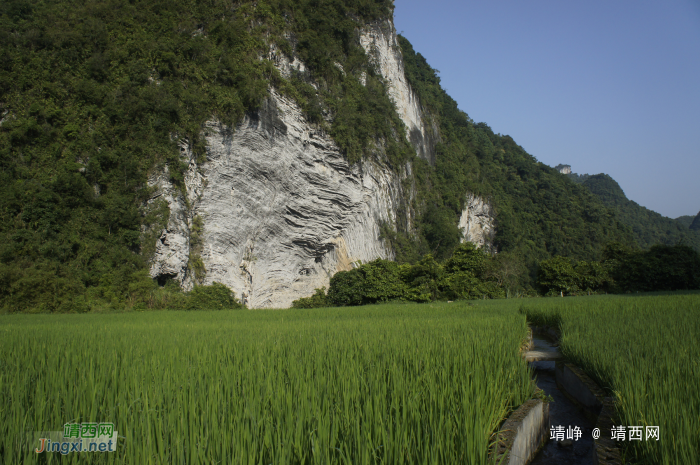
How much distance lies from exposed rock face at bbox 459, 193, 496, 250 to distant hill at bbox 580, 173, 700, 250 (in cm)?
3028

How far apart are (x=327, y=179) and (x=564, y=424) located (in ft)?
79.1

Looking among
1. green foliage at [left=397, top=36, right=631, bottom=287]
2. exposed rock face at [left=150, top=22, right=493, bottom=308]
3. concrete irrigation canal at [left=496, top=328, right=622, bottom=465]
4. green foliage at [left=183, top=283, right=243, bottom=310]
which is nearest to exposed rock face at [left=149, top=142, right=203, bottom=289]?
exposed rock face at [left=150, top=22, right=493, bottom=308]

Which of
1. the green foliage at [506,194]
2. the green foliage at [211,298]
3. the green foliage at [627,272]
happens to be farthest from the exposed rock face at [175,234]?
the green foliage at [506,194]

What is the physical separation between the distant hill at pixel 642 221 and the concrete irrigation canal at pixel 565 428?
76.6 m

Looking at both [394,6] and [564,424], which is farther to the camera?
[394,6]

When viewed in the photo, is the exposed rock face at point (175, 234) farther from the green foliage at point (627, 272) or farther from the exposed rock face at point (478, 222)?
the exposed rock face at point (478, 222)

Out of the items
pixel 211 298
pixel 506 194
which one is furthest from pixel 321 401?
pixel 506 194

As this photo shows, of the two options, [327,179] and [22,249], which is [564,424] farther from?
[327,179]

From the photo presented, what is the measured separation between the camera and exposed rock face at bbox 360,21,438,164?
3622 centimetres

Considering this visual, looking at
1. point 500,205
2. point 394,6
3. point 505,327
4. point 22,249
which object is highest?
point 394,6

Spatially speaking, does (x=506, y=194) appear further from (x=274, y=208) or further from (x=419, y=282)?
(x=274, y=208)

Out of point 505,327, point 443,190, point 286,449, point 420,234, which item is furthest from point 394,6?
point 286,449

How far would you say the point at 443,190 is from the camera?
45.4 meters

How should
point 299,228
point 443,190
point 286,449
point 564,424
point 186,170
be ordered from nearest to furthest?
point 286,449
point 564,424
point 186,170
point 299,228
point 443,190
